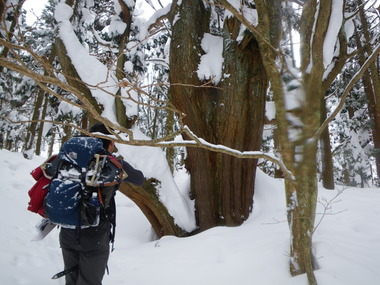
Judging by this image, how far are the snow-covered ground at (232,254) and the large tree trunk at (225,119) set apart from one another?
1.59 ft

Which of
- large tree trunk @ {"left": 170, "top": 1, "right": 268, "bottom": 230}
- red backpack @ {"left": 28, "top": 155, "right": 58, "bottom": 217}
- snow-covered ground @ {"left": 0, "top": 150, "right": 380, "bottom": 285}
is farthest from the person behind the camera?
large tree trunk @ {"left": 170, "top": 1, "right": 268, "bottom": 230}

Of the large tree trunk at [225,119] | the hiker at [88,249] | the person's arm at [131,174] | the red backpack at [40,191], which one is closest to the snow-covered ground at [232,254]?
the large tree trunk at [225,119]

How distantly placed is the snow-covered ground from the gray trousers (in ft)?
2.95

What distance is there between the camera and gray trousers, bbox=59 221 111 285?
6.41 feet

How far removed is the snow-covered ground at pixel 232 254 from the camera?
7.27 ft

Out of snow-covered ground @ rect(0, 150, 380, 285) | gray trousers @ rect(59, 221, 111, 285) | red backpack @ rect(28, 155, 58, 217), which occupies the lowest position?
snow-covered ground @ rect(0, 150, 380, 285)

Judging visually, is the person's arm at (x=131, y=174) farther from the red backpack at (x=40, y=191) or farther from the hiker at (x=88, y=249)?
the red backpack at (x=40, y=191)

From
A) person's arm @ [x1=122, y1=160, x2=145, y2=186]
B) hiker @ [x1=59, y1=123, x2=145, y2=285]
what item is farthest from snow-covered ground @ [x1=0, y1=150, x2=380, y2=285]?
person's arm @ [x1=122, y1=160, x2=145, y2=186]

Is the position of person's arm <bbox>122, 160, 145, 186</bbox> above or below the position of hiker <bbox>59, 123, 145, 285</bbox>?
above

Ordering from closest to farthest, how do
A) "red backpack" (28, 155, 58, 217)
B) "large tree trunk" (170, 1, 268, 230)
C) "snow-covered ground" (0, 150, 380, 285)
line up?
1. "red backpack" (28, 155, 58, 217)
2. "snow-covered ground" (0, 150, 380, 285)
3. "large tree trunk" (170, 1, 268, 230)

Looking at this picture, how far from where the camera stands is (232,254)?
286cm

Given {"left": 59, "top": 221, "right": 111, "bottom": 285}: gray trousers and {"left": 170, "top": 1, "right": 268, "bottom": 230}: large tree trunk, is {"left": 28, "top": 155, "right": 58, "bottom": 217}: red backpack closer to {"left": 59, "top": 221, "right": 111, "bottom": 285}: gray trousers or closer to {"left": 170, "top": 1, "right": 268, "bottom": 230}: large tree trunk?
{"left": 59, "top": 221, "right": 111, "bottom": 285}: gray trousers

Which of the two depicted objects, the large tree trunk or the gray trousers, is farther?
the large tree trunk

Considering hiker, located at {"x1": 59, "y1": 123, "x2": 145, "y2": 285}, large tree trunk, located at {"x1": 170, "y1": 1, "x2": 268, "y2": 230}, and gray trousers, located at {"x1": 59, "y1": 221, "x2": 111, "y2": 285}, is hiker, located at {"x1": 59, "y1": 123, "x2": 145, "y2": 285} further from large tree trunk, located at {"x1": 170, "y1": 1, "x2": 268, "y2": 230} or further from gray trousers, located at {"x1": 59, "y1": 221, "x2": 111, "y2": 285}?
large tree trunk, located at {"x1": 170, "y1": 1, "x2": 268, "y2": 230}
